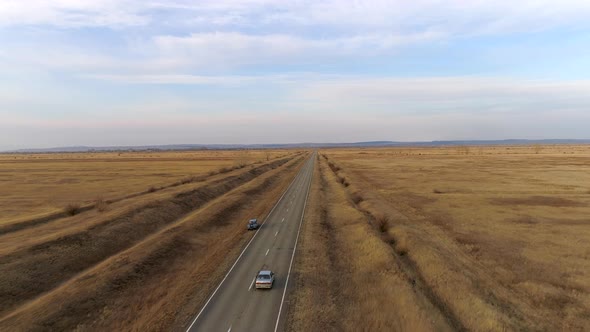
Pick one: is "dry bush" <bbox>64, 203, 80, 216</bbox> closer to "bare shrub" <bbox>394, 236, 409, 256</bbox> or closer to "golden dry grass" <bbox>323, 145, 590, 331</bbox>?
"golden dry grass" <bbox>323, 145, 590, 331</bbox>

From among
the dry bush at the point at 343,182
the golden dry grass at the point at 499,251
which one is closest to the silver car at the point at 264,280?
the golden dry grass at the point at 499,251

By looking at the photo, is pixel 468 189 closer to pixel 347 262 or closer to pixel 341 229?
pixel 341 229

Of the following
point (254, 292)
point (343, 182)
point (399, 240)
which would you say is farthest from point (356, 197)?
Result: point (254, 292)

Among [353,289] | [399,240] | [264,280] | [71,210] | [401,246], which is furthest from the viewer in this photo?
[71,210]

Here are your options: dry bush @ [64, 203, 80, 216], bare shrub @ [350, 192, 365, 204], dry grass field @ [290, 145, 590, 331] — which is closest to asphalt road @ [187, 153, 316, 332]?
dry grass field @ [290, 145, 590, 331]

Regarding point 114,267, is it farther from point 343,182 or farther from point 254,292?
point 343,182

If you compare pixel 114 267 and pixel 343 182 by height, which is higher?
pixel 343 182

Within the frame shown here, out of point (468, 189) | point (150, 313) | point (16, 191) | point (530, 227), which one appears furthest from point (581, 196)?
point (16, 191)
